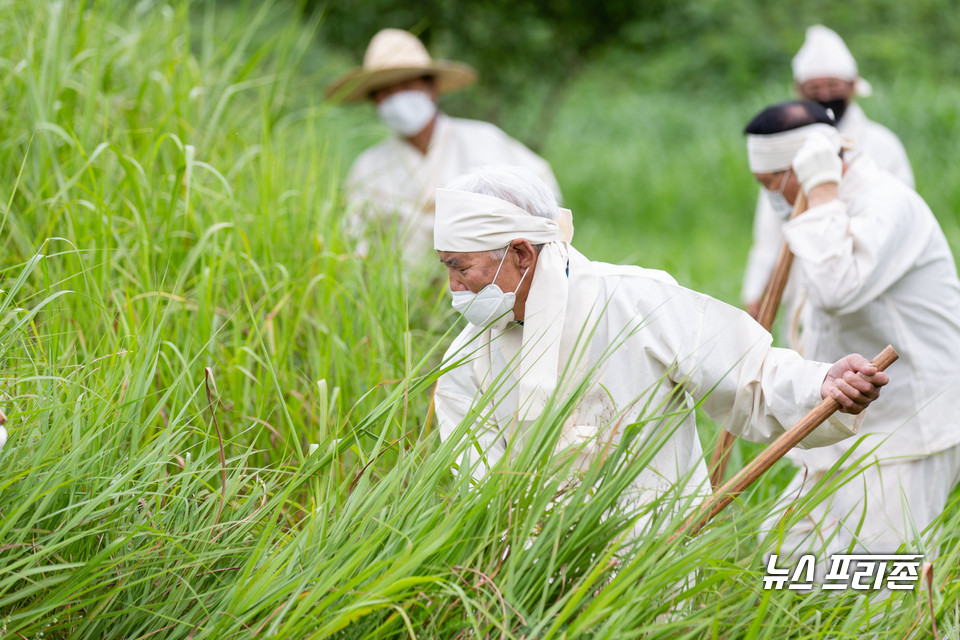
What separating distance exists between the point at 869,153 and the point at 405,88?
227cm

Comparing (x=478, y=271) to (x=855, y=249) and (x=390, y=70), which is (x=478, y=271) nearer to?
(x=855, y=249)

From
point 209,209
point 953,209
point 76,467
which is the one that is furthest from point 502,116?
point 76,467

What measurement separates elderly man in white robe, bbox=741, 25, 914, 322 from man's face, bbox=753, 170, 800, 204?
1.49 m

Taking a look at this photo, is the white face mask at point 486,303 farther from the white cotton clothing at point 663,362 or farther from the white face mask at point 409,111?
the white face mask at point 409,111

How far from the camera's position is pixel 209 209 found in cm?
367

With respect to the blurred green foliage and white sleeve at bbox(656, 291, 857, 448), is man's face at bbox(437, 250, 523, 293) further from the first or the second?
the blurred green foliage

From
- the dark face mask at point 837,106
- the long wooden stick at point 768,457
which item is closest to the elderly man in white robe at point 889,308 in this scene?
the long wooden stick at point 768,457

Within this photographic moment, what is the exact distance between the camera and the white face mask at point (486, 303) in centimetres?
238

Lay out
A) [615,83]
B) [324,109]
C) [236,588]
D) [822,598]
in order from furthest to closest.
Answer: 1. [615,83]
2. [324,109]
3. [822,598]
4. [236,588]

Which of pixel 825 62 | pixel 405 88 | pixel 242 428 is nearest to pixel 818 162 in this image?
pixel 242 428

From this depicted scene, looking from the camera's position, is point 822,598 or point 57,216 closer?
point 822,598

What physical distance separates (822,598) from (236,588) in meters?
1.10

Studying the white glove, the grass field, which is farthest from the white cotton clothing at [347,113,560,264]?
the white glove

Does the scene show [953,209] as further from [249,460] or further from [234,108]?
[249,460]
